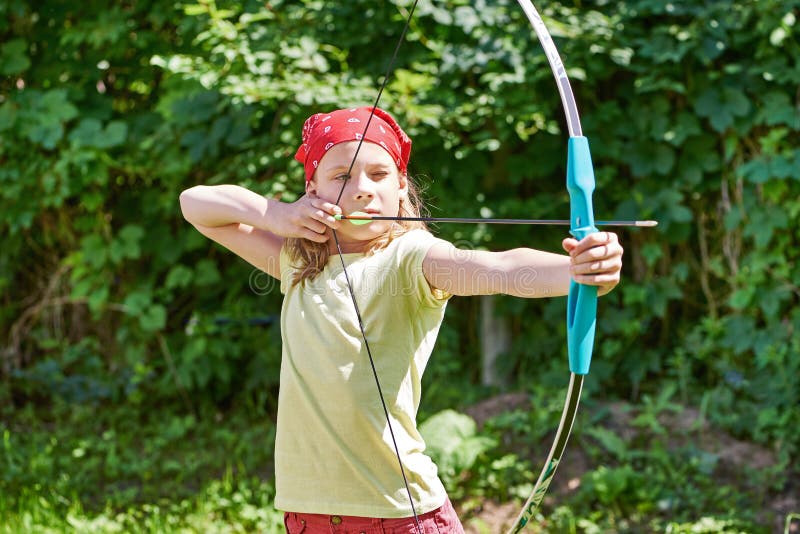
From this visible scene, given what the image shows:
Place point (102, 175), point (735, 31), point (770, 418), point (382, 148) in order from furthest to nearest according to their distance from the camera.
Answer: point (102, 175) → point (735, 31) → point (770, 418) → point (382, 148)

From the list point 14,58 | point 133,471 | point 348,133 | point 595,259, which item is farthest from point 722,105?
point 14,58

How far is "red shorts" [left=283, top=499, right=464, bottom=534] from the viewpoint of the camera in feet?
5.41

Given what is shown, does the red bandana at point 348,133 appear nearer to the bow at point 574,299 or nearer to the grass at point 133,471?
the bow at point 574,299

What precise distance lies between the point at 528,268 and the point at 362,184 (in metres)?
0.39

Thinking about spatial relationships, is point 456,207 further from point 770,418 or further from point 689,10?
point 770,418

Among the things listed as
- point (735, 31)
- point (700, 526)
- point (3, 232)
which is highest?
point (735, 31)

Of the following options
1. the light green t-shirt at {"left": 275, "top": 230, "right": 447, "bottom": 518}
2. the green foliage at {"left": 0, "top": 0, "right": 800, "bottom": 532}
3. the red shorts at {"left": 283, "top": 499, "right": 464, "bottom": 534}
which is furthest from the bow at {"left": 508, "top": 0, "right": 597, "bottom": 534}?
the green foliage at {"left": 0, "top": 0, "right": 800, "bottom": 532}

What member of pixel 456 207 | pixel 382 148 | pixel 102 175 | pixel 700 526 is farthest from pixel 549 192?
pixel 382 148

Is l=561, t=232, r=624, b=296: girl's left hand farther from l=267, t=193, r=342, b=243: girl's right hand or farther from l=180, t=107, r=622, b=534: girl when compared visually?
l=267, t=193, r=342, b=243: girl's right hand

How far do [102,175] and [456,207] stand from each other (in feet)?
5.42

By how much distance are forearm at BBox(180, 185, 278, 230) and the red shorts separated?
1.89 feet

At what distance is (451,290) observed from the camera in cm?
162

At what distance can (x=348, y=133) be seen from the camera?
175 centimetres

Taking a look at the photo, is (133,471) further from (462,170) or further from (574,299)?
(574,299)
